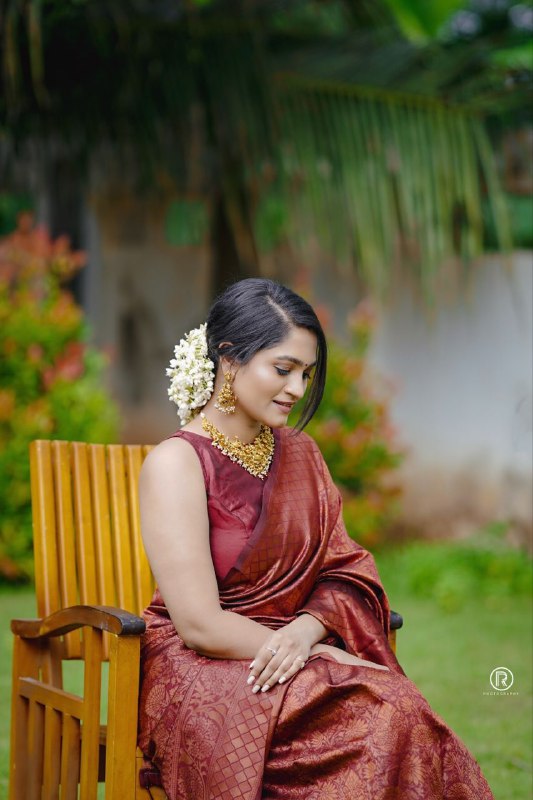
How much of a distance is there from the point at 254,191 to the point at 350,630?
16.3 ft

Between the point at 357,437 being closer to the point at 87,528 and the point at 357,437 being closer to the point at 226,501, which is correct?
the point at 87,528

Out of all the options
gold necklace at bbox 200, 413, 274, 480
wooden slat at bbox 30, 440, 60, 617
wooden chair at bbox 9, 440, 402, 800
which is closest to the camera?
wooden chair at bbox 9, 440, 402, 800

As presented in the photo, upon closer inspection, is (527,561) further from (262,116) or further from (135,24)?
(135,24)

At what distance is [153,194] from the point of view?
742 cm

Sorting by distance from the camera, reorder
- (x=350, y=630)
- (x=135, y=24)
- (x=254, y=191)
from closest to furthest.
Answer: (x=350, y=630) → (x=135, y=24) → (x=254, y=191)

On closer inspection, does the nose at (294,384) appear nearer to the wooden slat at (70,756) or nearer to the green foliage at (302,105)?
the wooden slat at (70,756)

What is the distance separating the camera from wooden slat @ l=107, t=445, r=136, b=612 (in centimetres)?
348

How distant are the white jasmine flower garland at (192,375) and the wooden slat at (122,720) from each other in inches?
25.0

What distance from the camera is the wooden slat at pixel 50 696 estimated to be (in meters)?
2.92

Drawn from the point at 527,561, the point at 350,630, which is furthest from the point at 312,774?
the point at 527,561

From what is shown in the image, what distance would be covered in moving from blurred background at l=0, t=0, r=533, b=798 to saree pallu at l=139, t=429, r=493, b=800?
3.01 m

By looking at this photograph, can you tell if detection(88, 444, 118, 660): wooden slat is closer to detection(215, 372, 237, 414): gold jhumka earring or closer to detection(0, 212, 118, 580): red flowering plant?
detection(215, 372, 237, 414): gold jhumka earring

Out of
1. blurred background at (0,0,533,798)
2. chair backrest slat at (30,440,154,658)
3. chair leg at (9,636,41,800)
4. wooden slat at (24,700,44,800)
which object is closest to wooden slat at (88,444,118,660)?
chair backrest slat at (30,440,154,658)

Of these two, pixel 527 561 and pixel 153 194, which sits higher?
pixel 153 194
